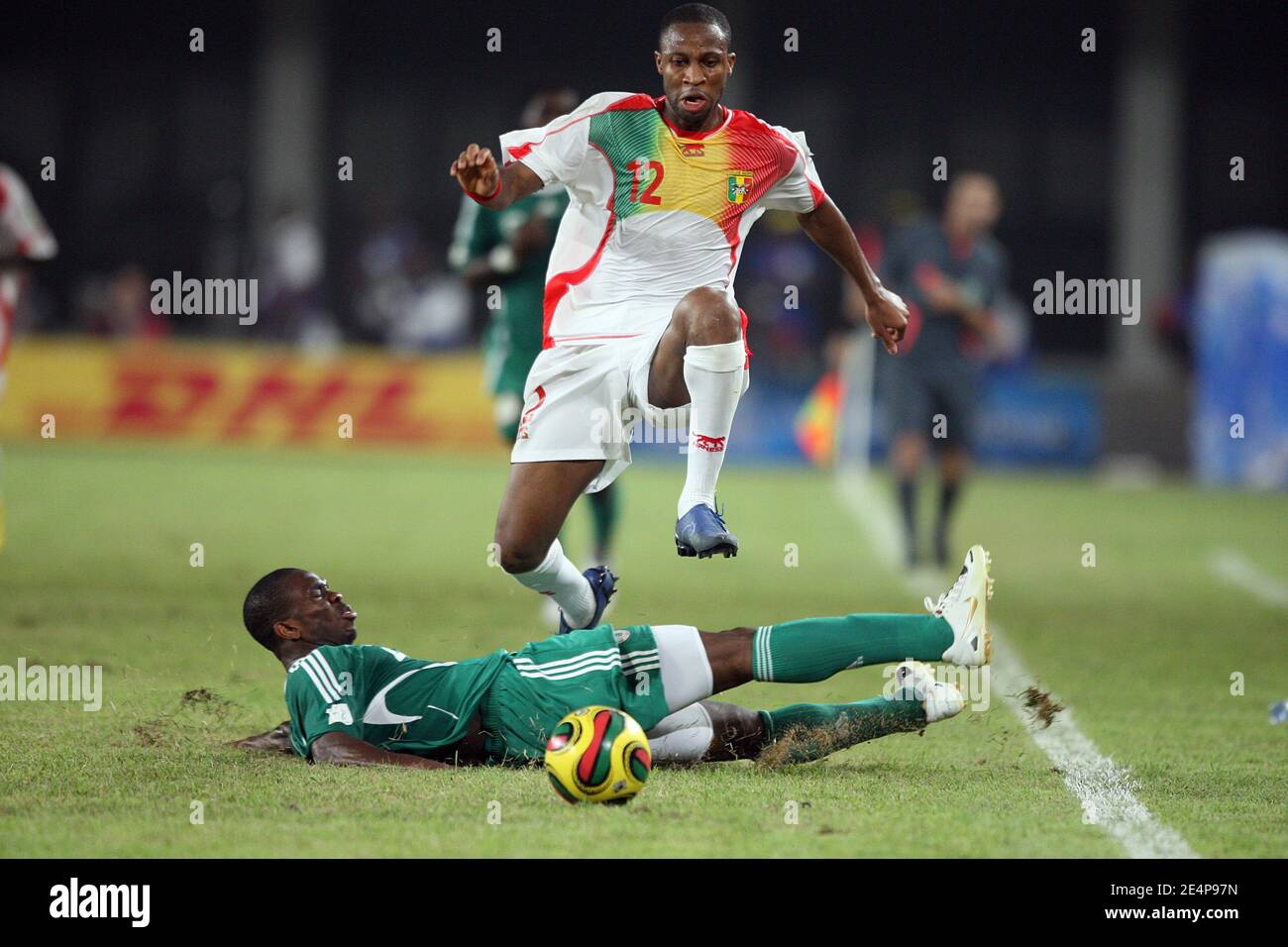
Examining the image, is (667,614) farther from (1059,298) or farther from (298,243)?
(1059,298)

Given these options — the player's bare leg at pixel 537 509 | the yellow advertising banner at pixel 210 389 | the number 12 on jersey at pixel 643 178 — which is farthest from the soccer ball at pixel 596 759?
the yellow advertising banner at pixel 210 389

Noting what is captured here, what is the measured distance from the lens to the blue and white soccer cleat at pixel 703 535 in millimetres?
5645

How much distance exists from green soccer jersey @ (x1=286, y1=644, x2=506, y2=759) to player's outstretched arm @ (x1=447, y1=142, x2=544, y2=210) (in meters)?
1.42

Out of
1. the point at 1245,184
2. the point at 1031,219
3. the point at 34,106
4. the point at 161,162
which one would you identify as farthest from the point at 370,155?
the point at 1245,184

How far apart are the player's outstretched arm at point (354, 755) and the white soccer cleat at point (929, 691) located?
152 cm

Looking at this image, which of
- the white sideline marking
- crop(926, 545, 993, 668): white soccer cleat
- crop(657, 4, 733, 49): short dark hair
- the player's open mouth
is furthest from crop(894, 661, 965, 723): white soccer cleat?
the white sideline marking

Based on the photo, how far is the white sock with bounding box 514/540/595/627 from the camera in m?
6.53

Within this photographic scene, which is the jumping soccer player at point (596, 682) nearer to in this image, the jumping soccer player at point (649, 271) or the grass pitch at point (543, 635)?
the grass pitch at point (543, 635)

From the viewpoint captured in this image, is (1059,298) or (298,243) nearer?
(298,243)

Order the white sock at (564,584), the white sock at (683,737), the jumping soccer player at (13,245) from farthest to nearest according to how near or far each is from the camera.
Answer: the jumping soccer player at (13,245)
the white sock at (564,584)
the white sock at (683,737)

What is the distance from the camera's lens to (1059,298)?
85.9 feet

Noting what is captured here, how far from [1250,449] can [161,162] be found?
1573 cm

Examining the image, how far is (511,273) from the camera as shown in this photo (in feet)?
28.8

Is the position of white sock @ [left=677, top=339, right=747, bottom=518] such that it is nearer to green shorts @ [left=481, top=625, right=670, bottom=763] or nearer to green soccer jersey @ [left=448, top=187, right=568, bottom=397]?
green shorts @ [left=481, top=625, right=670, bottom=763]
